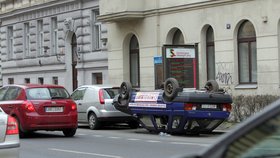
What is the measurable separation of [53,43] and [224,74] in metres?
14.4

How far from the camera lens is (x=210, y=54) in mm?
24609

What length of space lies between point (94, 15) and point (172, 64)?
1045 centimetres

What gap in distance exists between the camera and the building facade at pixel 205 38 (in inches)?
853

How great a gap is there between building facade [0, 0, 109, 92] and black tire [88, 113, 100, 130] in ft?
31.9

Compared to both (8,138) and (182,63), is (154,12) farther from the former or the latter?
(8,138)

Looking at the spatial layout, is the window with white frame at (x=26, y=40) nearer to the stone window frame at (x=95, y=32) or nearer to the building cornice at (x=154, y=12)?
the stone window frame at (x=95, y=32)

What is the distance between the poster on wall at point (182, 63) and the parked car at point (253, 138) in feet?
59.2

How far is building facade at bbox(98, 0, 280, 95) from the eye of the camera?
21656 mm

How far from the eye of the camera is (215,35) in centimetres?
2373

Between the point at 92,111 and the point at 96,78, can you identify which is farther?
the point at 96,78

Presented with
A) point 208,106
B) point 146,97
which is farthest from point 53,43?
point 208,106

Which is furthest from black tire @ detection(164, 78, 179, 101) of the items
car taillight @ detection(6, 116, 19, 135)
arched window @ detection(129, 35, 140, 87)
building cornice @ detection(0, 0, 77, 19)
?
building cornice @ detection(0, 0, 77, 19)

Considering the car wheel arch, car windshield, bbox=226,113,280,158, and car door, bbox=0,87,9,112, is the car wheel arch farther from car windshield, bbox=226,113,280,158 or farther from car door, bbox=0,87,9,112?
car windshield, bbox=226,113,280,158

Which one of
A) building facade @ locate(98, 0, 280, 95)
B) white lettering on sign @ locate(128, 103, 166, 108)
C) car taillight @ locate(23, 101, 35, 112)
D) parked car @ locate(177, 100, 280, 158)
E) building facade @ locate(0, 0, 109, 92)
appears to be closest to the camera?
parked car @ locate(177, 100, 280, 158)
